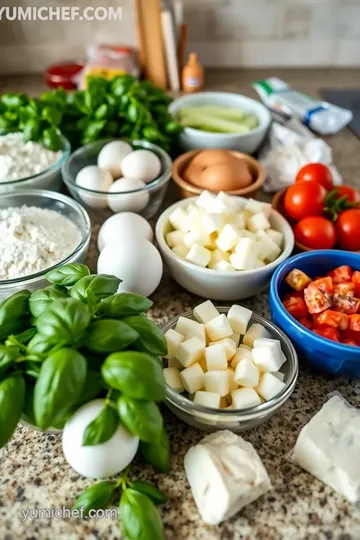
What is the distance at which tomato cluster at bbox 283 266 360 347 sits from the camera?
845 millimetres

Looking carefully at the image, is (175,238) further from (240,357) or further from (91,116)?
(91,116)

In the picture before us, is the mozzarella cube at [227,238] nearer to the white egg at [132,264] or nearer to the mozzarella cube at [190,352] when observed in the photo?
the white egg at [132,264]

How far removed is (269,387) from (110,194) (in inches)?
23.4

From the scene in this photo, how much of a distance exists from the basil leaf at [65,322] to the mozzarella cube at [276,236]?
1.64 ft

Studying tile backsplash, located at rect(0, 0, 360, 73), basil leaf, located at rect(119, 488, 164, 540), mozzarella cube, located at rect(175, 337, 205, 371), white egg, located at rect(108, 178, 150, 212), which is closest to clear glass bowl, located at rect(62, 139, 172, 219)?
white egg, located at rect(108, 178, 150, 212)

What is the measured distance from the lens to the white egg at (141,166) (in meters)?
1.18

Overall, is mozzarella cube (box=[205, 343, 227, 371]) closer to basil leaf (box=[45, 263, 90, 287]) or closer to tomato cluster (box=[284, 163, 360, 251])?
basil leaf (box=[45, 263, 90, 287])

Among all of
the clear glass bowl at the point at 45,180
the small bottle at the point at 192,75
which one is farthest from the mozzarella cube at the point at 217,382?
the small bottle at the point at 192,75

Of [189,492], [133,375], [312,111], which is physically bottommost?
[189,492]

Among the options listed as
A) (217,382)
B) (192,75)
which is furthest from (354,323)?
(192,75)

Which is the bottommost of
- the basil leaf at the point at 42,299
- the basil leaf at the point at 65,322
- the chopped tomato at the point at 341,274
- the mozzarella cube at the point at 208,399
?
the mozzarella cube at the point at 208,399

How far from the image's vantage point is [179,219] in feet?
3.38

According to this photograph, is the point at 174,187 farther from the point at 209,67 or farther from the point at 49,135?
the point at 209,67

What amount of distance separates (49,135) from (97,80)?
245mm
